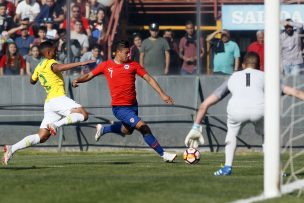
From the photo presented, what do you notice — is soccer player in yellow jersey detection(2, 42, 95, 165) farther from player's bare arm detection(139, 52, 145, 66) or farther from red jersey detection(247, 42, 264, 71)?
red jersey detection(247, 42, 264, 71)

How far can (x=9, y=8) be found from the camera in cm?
2483

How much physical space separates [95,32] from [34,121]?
8.30ft

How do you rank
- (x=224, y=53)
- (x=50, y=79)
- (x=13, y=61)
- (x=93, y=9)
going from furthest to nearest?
1. (x=13, y=61)
2. (x=93, y=9)
3. (x=224, y=53)
4. (x=50, y=79)

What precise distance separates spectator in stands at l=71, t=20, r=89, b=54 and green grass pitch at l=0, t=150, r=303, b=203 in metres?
8.19

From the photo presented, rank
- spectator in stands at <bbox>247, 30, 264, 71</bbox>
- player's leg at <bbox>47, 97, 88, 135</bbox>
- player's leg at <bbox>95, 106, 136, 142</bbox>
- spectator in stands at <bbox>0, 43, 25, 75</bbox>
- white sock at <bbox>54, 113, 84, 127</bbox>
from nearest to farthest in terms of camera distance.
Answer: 1. white sock at <bbox>54, 113, 84, 127</bbox>
2. player's leg at <bbox>47, 97, 88, 135</bbox>
3. player's leg at <bbox>95, 106, 136, 142</bbox>
4. spectator in stands at <bbox>247, 30, 264, 71</bbox>
5. spectator in stands at <bbox>0, 43, 25, 75</bbox>

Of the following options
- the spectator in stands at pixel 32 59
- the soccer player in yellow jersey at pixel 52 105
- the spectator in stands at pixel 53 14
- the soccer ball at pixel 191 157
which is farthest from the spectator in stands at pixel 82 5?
the soccer ball at pixel 191 157

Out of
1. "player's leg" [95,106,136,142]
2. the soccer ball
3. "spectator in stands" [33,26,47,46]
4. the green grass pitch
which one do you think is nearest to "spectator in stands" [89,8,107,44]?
"spectator in stands" [33,26,47,46]

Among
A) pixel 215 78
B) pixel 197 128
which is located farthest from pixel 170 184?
pixel 215 78

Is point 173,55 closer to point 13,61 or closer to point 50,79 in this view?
point 13,61

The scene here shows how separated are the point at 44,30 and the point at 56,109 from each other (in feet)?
24.9

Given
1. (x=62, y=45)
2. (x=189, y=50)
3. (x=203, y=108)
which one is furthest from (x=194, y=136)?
(x=62, y=45)

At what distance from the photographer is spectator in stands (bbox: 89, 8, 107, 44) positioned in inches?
965

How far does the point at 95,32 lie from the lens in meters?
24.5

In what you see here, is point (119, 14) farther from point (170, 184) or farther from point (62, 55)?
point (170, 184)
